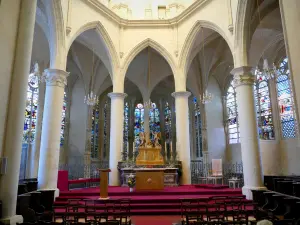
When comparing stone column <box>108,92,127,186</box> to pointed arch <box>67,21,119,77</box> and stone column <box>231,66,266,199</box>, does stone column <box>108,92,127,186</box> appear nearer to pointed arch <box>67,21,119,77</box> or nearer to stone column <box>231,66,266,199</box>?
pointed arch <box>67,21,119,77</box>

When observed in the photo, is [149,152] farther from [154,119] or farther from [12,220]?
[154,119]

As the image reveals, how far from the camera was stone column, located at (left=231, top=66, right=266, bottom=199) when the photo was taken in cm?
1059

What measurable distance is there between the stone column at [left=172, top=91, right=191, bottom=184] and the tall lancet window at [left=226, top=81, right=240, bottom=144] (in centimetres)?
542

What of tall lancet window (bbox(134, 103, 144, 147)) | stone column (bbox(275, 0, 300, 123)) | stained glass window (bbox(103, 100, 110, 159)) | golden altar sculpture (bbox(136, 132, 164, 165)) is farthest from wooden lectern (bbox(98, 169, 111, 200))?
tall lancet window (bbox(134, 103, 144, 147))

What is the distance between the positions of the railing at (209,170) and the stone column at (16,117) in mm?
13247

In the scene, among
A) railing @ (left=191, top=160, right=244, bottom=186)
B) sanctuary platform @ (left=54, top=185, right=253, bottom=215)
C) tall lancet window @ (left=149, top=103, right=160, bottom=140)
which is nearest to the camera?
sanctuary platform @ (left=54, top=185, right=253, bottom=215)

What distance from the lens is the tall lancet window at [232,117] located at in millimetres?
19500

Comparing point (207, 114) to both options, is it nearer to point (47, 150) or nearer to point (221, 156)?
point (221, 156)

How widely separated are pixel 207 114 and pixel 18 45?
1559 centimetres

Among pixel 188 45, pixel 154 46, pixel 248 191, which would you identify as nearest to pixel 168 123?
pixel 154 46

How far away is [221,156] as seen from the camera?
65.0 feet

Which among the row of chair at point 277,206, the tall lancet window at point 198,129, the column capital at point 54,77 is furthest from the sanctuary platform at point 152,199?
the tall lancet window at point 198,129

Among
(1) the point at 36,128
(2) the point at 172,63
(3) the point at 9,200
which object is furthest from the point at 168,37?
(3) the point at 9,200

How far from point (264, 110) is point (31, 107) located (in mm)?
15322
